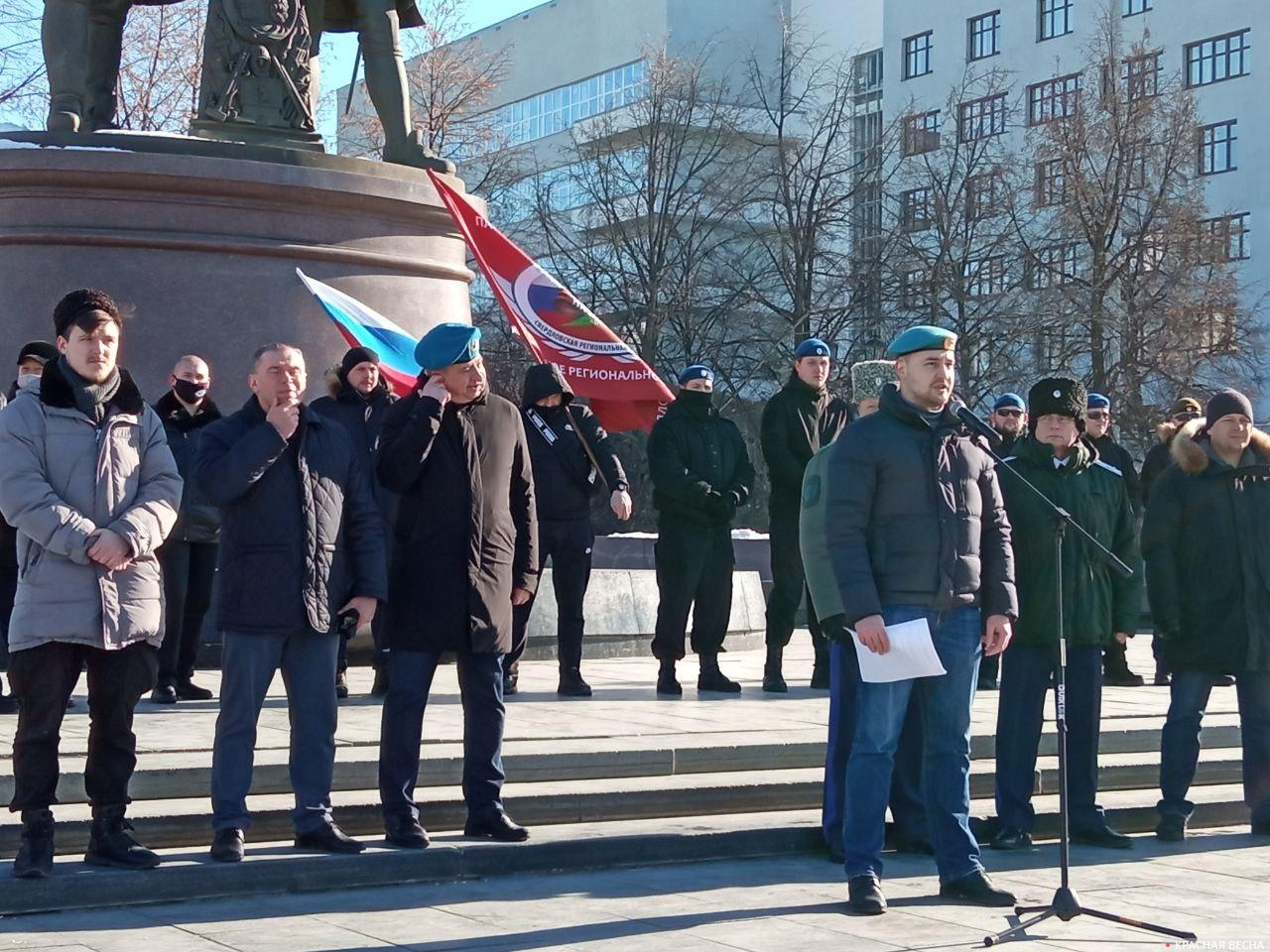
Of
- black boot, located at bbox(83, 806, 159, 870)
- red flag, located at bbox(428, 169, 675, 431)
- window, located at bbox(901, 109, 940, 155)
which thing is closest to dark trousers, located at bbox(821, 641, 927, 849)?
black boot, located at bbox(83, 806, 159, 870)

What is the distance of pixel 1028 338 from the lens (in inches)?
1480

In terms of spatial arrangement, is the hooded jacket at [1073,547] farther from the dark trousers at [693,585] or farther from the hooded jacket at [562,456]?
the dark trousers at [693,585]

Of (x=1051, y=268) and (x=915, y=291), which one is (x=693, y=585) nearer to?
(x=915, y=291)

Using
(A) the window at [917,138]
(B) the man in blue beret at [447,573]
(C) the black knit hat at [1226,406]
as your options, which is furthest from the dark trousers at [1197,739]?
(A) the window at [917,138]

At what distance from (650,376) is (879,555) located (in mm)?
5192

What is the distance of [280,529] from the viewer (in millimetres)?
6973

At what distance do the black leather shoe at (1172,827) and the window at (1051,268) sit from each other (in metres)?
30.0

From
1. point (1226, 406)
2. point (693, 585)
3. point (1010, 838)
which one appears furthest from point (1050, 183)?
point (1010, 838)

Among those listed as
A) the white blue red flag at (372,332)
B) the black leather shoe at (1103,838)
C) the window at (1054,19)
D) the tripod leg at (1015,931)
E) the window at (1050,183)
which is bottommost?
the tripod leg at (1015,931)

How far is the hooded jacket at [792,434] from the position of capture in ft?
37.4

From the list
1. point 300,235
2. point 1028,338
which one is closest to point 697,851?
point 300,235

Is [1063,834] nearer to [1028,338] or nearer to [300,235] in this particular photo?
[300,235]

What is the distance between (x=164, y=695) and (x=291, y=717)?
120 inches

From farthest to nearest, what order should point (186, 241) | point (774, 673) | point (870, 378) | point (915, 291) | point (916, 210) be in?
point (916, 210), point (915, 291), point (186, 241), point (774, 673), point (870, 378)
